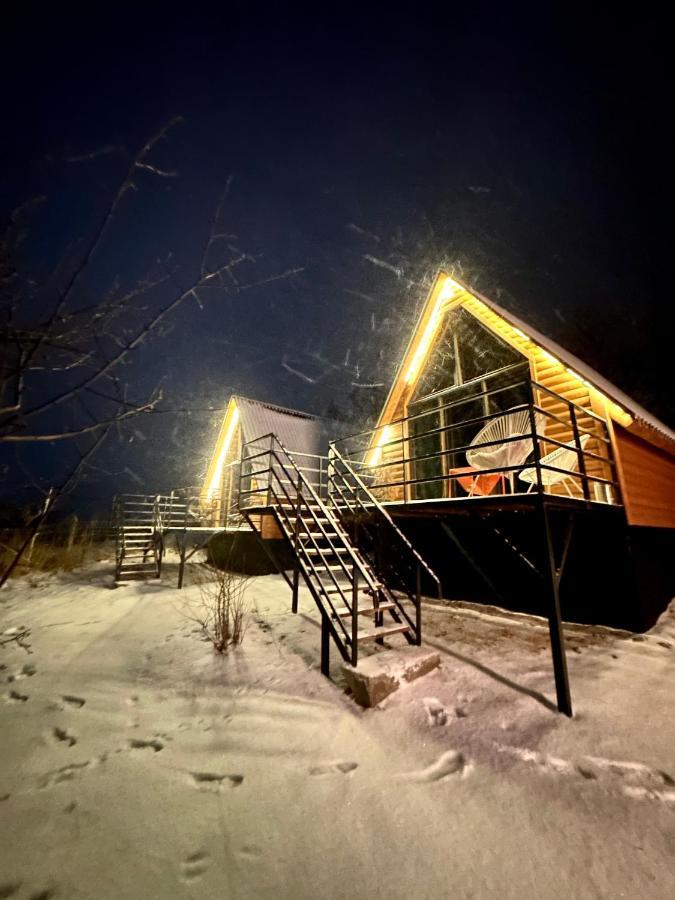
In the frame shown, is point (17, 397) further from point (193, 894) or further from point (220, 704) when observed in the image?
point (220, 704)

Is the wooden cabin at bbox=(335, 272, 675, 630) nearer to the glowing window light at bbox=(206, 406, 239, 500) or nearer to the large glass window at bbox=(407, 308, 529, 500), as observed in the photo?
the large glass window at bbox=(407, 308, 529, 500)

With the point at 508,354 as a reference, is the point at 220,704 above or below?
below

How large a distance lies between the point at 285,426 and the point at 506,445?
11.5m

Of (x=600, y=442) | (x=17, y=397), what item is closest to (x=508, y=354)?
(x=600, y=442)

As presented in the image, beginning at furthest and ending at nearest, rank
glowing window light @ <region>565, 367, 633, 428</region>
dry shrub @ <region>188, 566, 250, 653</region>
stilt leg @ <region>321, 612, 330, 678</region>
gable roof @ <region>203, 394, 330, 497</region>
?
gable roof @ <region>203, 394, 330, 497</region> → glowing window light @ <region>565, 367, 633, 428</region> → dry shrub @ <region>188, 566, 250, 653</region> → stilt leg @ <region>321, 612, 330, 678</region>

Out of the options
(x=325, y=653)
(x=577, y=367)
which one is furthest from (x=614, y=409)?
(x=325, y=653)

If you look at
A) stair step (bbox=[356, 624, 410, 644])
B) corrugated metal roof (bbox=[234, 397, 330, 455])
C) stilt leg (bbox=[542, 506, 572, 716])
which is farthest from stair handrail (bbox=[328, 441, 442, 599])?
corrugated metal roof (bbox=[234, 397, 330, 455])

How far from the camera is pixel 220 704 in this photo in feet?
12.6

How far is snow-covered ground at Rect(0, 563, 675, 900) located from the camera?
1.97m

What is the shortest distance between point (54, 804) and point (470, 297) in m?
10.2

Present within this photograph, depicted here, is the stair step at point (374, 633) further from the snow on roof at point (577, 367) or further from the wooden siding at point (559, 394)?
the snow on roof at point (577, 367)

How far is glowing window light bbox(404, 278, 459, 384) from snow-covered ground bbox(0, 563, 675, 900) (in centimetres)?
697

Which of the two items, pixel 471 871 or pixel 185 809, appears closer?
pixel 471 871

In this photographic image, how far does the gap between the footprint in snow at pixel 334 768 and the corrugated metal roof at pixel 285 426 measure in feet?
43.3
